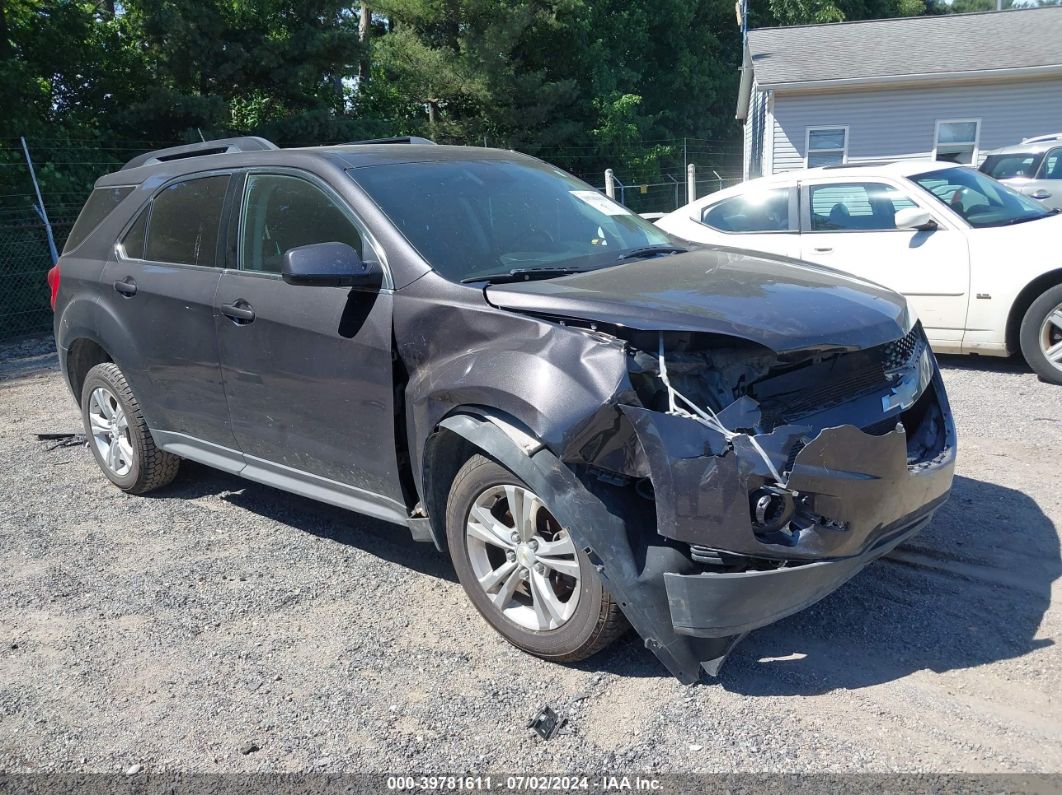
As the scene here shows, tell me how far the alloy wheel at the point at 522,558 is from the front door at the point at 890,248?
489 centimetres

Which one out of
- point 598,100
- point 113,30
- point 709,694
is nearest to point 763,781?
point 709,694

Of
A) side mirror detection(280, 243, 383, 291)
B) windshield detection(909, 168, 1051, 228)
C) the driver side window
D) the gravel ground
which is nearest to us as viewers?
the gravel ground

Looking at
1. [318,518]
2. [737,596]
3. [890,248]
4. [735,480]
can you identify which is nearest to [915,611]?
[737,596]

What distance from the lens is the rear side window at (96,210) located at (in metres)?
5.43

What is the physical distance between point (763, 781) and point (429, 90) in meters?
22.5

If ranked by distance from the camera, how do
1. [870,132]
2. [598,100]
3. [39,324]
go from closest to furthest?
[39,324]
[870,132]
[598,100]

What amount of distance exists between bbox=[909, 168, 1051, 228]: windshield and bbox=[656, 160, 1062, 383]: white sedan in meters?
0.01

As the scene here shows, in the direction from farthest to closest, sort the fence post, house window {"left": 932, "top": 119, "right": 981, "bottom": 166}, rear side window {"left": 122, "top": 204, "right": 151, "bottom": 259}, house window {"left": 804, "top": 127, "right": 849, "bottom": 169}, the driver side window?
house window {"left": 804, "top": 127, "right": 849, "bottom": 169} < house window {"left": 932, "top": 119, "right": 981, "bottom": 166} < the fence post < rear side window {"left": 122, "top": 204, "right": 151, "bottom": 259} < the driver side window

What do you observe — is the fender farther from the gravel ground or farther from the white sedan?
the white sedan

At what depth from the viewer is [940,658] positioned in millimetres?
3293

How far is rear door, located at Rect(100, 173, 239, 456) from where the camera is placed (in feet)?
14.9

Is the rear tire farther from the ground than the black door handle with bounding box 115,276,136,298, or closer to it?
closer to it

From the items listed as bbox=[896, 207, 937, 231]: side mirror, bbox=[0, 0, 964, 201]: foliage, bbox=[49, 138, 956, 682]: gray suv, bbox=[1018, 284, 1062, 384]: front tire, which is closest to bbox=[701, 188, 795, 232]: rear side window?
bbox=[896, 207, 937, 231]: side mirror

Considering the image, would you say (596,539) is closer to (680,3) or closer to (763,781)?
(763,781)
